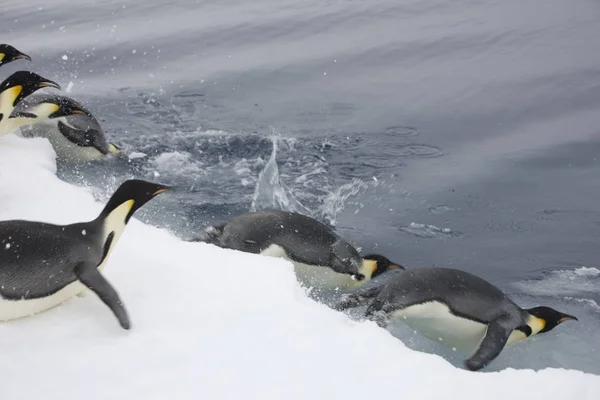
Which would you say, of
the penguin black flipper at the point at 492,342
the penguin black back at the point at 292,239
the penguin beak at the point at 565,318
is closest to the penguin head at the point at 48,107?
the penguin black back at the point at 292,239

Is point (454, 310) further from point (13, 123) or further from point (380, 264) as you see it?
point (13, 123)

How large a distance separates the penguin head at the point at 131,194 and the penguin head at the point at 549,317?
6.79 feet

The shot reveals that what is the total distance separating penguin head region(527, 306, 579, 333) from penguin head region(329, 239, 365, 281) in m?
0.98

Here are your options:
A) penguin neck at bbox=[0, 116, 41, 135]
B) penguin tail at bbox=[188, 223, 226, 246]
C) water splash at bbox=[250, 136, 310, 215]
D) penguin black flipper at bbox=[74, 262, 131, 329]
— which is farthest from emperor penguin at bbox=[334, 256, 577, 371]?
penguin neck at bbox=[0, 116, 41, 135]

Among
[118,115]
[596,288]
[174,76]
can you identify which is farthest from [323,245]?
[174,76]

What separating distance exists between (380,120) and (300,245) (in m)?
2.90

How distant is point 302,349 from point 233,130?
14.4 ft

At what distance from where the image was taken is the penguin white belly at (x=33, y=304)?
246cm

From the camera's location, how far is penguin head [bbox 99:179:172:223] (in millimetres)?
2781

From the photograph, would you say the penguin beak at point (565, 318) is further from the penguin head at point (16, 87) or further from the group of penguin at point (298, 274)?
the penguin head at point (16, 87)

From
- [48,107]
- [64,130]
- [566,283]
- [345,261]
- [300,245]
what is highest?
[48,107]

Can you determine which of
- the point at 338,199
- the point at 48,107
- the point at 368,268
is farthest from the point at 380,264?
the point at 48,107

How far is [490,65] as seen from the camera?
8375 millimetres

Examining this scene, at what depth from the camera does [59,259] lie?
2633 millimetres
